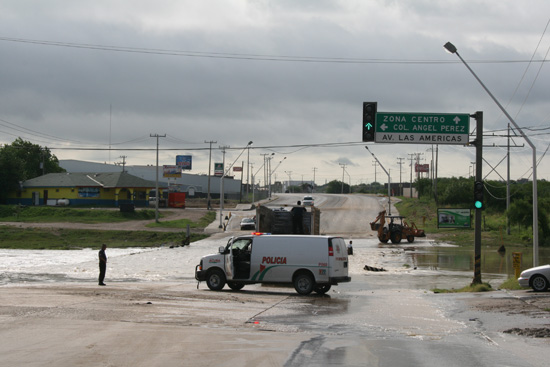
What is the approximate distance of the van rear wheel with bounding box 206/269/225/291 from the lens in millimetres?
21969

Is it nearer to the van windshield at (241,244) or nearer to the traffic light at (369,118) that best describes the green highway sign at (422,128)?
the traffic light at (369,118)

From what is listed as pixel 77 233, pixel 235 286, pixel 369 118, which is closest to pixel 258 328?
pixel 235 286

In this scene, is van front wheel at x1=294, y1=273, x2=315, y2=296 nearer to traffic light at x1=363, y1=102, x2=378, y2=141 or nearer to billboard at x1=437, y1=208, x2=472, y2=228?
traffic light at x1=363, y1=102, x2=378, y2=141

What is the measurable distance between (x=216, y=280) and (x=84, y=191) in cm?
7730

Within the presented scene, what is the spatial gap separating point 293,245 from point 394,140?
737 centimetres

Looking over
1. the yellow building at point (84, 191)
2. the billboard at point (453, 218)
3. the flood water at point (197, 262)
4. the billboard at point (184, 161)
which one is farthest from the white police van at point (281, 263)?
the billboard at point (184, 161)

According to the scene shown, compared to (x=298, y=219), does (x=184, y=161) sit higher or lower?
higher

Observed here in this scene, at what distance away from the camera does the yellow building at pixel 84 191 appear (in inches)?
3723

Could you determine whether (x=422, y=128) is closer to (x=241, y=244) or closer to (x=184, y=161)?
(x=241, y=244)

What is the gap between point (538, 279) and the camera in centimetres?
2117

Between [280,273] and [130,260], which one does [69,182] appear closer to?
[130,260]

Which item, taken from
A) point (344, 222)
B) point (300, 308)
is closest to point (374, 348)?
point (300, 308)

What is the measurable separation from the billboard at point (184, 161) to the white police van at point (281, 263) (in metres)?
120

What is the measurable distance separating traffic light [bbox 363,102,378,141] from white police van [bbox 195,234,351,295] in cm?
539
